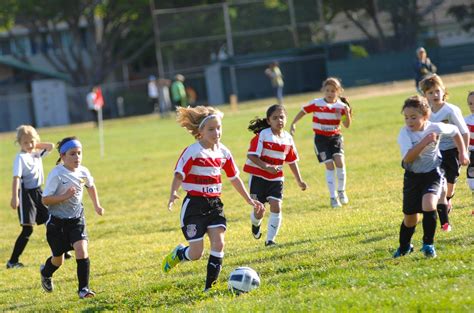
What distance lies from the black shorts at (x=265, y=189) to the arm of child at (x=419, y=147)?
306 cm

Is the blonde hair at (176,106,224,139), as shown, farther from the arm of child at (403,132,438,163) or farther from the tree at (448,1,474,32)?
the tree at (448,1,474,32)

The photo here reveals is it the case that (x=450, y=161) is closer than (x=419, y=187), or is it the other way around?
(x=419, y=187)

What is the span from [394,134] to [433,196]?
17247mm

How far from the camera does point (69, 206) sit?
972 cm

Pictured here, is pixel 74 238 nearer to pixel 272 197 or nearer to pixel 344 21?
pixel 272 197

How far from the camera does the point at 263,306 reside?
25.1ft

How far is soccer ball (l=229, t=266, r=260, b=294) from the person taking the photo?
A: 27.9ft

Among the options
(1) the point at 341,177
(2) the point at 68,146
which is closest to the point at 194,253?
(2) the point at 68,146

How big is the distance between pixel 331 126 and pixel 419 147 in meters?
6.12

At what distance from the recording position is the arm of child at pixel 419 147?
8.36 m

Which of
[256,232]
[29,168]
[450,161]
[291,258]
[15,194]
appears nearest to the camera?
[291,258]

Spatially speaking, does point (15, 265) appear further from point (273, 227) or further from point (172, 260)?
point (172, 260)

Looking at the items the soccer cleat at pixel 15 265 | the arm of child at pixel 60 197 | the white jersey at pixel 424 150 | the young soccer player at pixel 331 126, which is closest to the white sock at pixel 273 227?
Answer: the arm of child at pixel 60 197

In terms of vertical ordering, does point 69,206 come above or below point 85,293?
above
